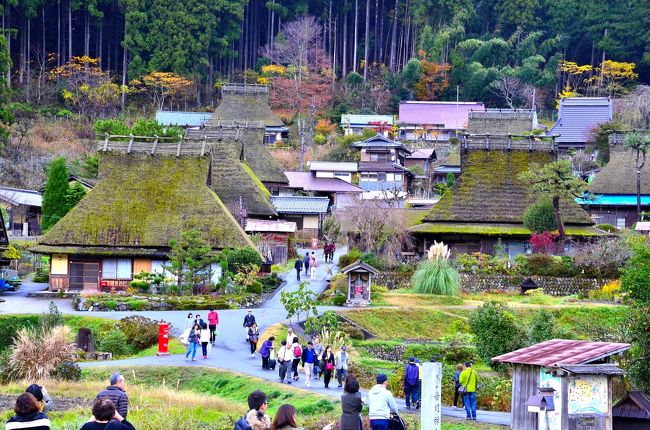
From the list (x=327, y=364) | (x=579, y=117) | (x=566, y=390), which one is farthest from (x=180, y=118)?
(x=566, y=390)

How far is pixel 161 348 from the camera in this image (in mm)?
30062

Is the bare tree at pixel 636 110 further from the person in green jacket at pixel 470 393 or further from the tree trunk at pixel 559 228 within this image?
the person in green jacket at pixel 470 393

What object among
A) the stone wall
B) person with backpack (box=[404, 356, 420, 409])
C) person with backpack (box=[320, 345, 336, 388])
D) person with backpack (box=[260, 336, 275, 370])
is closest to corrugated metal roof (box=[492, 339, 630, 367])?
person with backpack (box=[404, 356, 420, 409])

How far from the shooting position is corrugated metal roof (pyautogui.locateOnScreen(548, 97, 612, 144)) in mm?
73062

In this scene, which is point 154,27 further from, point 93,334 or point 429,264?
point 93,334

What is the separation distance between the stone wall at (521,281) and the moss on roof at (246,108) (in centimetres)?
3416

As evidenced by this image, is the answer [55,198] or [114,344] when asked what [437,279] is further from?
[55,198]

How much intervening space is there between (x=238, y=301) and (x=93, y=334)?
6309mm

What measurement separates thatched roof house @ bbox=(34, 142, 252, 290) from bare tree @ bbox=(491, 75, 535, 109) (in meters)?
41.1

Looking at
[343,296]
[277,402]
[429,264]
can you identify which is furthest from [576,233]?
[277,402]

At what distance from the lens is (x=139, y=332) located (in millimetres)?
32344

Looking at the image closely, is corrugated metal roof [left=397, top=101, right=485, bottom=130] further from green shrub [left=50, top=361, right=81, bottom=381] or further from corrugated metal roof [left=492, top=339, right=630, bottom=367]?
corrugated metal roof [left=492, top=339, right=630, bottom=367]

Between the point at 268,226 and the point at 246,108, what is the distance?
78.0 feet

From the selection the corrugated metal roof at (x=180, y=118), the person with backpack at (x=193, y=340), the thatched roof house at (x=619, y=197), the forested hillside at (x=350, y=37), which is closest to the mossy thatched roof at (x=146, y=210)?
the person with backpack at (x=193, y=340)
